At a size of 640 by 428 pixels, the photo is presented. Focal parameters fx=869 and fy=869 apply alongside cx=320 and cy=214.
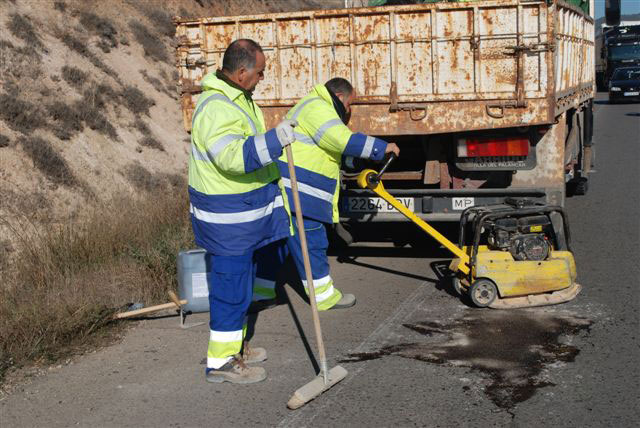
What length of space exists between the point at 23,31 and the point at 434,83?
534 inches

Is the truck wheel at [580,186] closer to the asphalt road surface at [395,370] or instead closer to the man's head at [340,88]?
the asphalt road surface at [395,370]

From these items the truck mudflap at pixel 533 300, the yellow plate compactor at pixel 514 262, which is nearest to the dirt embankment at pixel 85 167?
the yellow plate compactor at pixel 514 262

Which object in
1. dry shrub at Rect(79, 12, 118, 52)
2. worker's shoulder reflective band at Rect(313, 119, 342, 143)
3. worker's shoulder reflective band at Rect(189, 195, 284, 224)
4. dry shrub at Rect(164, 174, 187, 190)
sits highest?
dry shrub at Rect(79, 12, 118, 52)

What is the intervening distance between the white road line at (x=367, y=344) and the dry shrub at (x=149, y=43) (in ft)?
55.1

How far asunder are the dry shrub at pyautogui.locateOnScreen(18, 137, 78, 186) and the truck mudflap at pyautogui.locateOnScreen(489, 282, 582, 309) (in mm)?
9471

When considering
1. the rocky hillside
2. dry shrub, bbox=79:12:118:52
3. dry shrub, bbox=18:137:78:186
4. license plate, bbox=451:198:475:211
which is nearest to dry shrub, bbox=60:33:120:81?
the rocky hillside

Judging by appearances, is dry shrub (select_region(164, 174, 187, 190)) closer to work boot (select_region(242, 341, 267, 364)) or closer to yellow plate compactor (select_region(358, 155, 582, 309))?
yellow plate compactor (select_region(358, 155, 582, 309))

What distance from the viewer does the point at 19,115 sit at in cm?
1497

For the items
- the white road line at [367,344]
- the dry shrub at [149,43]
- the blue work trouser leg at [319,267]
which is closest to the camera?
the white road line at [367,344]

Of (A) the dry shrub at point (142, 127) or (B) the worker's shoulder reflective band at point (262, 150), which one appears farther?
(A) the dry shrub at point (142, 127)

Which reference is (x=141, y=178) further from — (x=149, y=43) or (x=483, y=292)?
(x=483, y=292)

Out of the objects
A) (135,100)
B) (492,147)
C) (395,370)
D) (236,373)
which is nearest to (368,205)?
(492,147)

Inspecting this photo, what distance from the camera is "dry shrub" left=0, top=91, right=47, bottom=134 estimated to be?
14805mm

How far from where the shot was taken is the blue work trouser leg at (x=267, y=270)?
6.38 m
